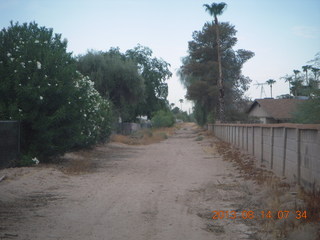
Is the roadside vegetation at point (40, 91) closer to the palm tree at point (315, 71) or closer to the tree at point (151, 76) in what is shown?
the palm tree at point (315, 71)

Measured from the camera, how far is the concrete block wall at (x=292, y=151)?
26.8ft

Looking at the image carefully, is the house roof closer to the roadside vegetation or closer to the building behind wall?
the building behind wall

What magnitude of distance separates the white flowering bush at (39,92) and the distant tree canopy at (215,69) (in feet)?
93.9

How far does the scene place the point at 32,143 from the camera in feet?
49.3

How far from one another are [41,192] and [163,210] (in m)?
3.80

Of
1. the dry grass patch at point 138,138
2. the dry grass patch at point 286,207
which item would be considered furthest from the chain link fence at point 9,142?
the dry grass patch at point 138,138

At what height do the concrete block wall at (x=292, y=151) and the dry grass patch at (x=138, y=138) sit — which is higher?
the concrete block wall at (x=292, y=151)

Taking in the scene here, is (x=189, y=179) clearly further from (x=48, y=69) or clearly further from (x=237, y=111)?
(x=237, y=111)

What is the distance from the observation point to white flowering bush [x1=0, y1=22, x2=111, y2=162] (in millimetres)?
14180

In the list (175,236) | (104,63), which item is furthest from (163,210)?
(104,63)

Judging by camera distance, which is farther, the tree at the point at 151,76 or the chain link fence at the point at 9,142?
the tree at the point at 151,76

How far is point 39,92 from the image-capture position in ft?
46.5

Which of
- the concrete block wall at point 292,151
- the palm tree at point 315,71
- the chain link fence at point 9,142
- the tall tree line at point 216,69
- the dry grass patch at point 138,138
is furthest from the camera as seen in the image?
the tall tree line at point 216,69
